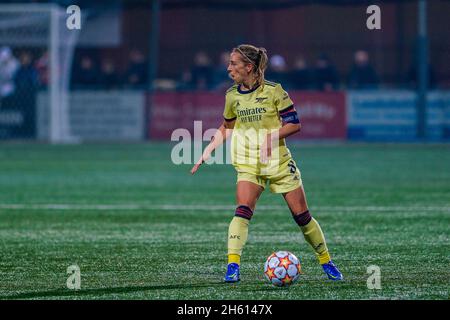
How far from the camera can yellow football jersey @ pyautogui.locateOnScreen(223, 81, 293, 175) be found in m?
8.48

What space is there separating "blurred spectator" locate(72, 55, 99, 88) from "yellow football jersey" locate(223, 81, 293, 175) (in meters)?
21.0

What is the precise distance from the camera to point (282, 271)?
7.99 m

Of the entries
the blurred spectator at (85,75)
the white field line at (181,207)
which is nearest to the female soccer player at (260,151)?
→ the white field line at (181,207)

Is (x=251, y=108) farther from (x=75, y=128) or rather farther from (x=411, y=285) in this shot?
(x=75, y=128)

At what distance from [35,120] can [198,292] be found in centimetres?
2169

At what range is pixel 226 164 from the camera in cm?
2280

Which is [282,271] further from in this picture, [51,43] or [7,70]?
[7,70]

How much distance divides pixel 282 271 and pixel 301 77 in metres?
20.4

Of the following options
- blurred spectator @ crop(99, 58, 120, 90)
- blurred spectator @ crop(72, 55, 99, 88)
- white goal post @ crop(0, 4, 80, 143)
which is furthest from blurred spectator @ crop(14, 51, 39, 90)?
blurred spectator @ crop(99, 58, 120, 90)

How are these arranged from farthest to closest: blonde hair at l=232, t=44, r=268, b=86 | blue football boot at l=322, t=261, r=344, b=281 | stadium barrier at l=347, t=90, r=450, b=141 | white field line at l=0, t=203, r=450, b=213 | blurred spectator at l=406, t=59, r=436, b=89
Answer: blurred spectator at l=406, t=59, r=436, b=89 < stadium barrier at l=347, t=90, r=450, b=141 < white field line at l=0, t=203, r=450, b=213 < blonde hair at l=232, t=44, r=268, b=86 < blue football boot at l=322, t=261, r=344, b=281

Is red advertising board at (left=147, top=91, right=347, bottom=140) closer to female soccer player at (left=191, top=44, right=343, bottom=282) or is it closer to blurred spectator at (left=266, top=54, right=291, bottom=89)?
blurred spectator at (left=266, top=54, right=291, bottom=89)

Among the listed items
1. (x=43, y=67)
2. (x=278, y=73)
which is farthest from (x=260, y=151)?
(x=43, y=67)

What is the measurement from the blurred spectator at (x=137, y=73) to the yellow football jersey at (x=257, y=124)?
20816mm

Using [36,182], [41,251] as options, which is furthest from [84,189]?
[41,251]
